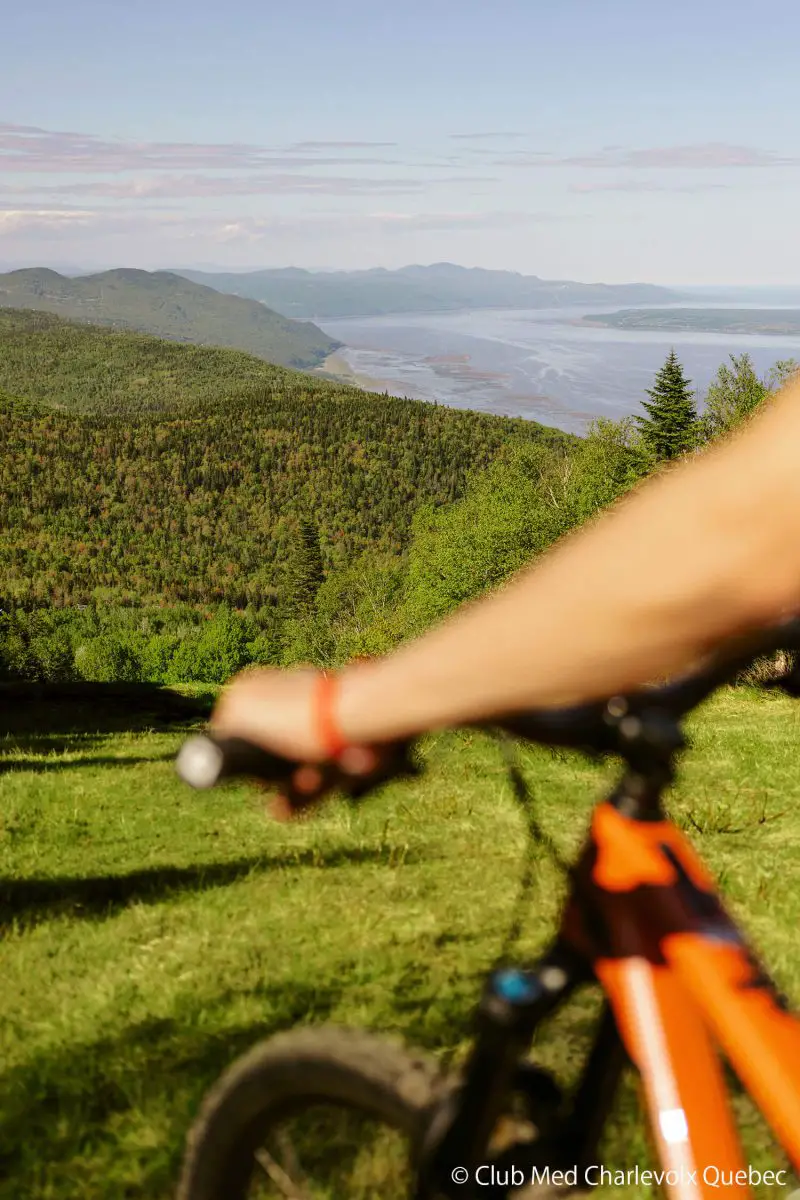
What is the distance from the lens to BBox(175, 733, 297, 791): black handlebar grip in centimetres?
126

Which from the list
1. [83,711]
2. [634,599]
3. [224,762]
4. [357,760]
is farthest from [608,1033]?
[83,711]

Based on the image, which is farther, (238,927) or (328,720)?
(238,927)

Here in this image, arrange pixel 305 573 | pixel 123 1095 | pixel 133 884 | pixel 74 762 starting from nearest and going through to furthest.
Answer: pixel 123 1095
pixel 133 884
pixel 74 762
pixel 305 573

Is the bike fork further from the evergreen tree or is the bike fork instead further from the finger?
the evergreen tree

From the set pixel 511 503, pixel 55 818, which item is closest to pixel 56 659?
pixel 511 503

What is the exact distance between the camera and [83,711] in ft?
80.7

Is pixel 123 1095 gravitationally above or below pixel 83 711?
above

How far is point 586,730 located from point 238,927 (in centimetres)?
429

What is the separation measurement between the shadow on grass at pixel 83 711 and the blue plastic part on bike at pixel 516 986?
13.8m

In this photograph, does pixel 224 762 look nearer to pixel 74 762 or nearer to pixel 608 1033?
pixel 608 1033

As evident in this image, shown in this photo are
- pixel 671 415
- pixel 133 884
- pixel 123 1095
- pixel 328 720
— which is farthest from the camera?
pixel 671 415

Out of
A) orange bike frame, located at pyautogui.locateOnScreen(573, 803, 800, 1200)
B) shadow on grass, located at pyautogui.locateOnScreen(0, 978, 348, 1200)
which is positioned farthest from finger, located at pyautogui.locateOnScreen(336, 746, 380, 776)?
shadow on grass, located at pyautogui.locateOnScreen(0, 978, 348, 1200)

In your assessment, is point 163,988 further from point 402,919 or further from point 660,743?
point 660,743

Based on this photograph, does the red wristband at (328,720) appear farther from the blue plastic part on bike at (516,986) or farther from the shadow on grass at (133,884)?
the shadow on grass at (133,884)
